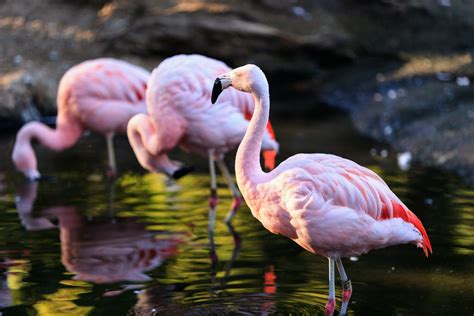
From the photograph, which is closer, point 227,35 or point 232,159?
point 232,159

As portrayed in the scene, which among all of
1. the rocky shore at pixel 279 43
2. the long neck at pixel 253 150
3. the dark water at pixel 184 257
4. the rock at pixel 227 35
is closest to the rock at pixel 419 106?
the rocky shore at pixel 279 43

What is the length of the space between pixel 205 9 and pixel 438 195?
5.42 meters

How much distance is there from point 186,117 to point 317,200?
209 cm

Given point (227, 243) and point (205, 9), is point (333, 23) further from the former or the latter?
point (227, 243)

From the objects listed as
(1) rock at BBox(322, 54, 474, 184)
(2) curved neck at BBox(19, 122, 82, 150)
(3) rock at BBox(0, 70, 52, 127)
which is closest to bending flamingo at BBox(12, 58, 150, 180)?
(2) curved neck at BBox(19, 122, 82, 150)

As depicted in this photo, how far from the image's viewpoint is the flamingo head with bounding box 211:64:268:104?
3.98 m

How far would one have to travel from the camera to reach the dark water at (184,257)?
4.41 meters

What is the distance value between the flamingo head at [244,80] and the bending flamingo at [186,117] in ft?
5.63

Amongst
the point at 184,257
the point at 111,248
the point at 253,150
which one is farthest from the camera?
the point at 111,248

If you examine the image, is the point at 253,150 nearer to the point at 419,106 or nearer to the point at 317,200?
the point at 317,200

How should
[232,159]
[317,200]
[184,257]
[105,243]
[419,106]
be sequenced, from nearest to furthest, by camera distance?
[317,200] < [184,257] < [105,243] < [232,159] < [419,106]

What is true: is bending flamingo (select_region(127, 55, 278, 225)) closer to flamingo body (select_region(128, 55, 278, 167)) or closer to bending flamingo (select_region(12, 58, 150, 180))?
flamingo body (select_region(128, 55, 278, 167))

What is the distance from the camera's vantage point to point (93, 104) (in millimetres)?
7309

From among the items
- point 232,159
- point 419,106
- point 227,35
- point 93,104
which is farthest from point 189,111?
point 227,35
